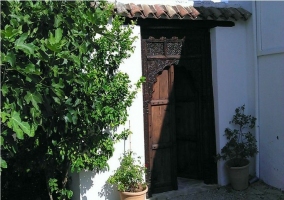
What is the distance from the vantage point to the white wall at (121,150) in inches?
204

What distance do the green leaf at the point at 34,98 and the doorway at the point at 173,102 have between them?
2.86 meters

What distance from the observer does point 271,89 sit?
19.9 ft

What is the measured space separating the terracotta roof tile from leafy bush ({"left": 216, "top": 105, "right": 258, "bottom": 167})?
1.68 m

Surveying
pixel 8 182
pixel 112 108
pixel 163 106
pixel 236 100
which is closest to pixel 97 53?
pixel 112 108

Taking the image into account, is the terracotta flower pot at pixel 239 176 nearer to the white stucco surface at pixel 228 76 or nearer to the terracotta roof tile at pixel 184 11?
the white stucco surface at pixel 228 76

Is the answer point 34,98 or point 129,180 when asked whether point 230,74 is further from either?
point 34,98

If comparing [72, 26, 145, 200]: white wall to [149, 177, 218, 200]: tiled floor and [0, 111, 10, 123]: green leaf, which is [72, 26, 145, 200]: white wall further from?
[0, 111, 10, 123]: green leaf

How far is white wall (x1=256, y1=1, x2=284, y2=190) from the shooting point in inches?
232

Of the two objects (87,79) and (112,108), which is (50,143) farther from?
(87,79)

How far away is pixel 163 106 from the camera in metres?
6.04

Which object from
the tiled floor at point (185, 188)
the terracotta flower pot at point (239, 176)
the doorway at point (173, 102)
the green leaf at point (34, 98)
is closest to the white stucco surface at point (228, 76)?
the doorway at point (173, 102)

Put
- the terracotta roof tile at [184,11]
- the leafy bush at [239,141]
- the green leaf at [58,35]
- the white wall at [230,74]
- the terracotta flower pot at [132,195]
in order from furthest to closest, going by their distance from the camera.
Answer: the white wall at [230,74]
the leafy bush at [239,141]
the terracotta roof tile at [184,11]
the terracotta flower pot at [132,195]
the green leaf at [58,35]

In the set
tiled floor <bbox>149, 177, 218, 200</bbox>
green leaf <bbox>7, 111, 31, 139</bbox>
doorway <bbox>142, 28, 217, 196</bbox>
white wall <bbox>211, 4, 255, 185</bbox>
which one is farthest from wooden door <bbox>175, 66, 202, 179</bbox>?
green leaf <bbox>7, 111, 31, 139</bbox>

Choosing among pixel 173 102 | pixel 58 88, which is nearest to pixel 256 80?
pixel 173 102
